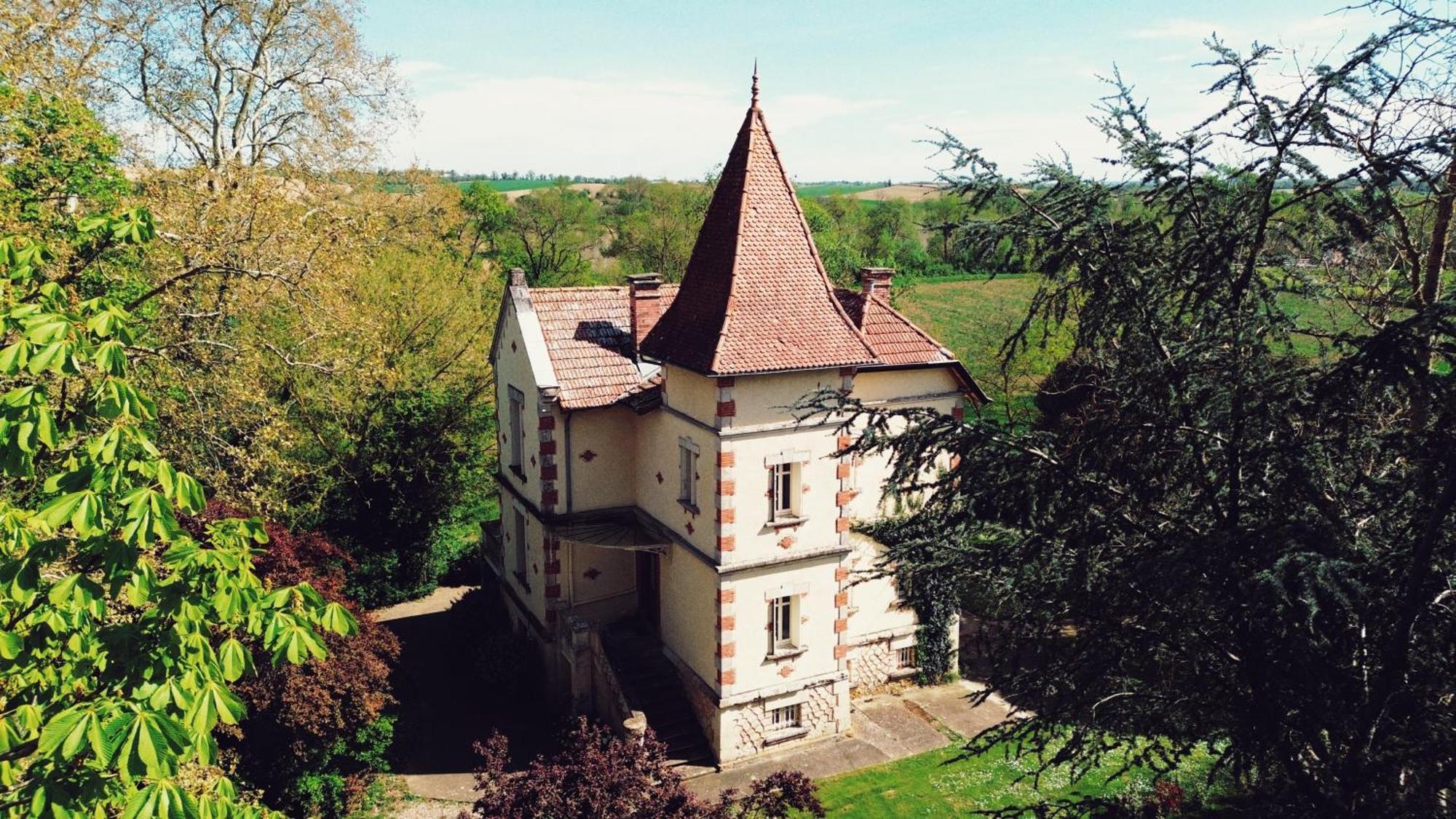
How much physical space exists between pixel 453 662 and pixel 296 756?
696 cm

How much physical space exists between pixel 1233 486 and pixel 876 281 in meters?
14.3

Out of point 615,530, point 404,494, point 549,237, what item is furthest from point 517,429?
point 549,237

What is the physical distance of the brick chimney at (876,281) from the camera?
72.5 feet

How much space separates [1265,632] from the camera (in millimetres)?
7883

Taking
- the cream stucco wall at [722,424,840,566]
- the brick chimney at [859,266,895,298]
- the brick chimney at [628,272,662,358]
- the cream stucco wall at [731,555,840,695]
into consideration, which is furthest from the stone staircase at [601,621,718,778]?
the brick chimney at [859,266,895,298]

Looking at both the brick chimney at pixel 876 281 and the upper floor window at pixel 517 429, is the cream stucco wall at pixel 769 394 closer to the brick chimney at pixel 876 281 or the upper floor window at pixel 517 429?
the brick chimney at pixel 876 281

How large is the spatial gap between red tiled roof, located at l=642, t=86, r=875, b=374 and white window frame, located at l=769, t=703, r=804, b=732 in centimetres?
681

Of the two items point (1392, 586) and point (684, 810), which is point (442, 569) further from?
point (1392, 586)

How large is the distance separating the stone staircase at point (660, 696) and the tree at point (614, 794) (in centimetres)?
602

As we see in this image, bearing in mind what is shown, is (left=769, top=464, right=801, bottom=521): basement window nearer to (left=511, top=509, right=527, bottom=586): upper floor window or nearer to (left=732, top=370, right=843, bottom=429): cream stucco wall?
(left=732, top=370, right=843, bottom=429): cream stucco wall

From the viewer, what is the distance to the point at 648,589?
21.3 meters

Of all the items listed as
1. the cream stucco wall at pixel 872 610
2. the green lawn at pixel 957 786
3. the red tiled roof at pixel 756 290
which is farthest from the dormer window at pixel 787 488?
the green lawn at pixel 957 786

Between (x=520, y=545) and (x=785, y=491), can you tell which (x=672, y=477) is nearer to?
(x=785, y=491)

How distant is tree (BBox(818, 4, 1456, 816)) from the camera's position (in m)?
7.09
